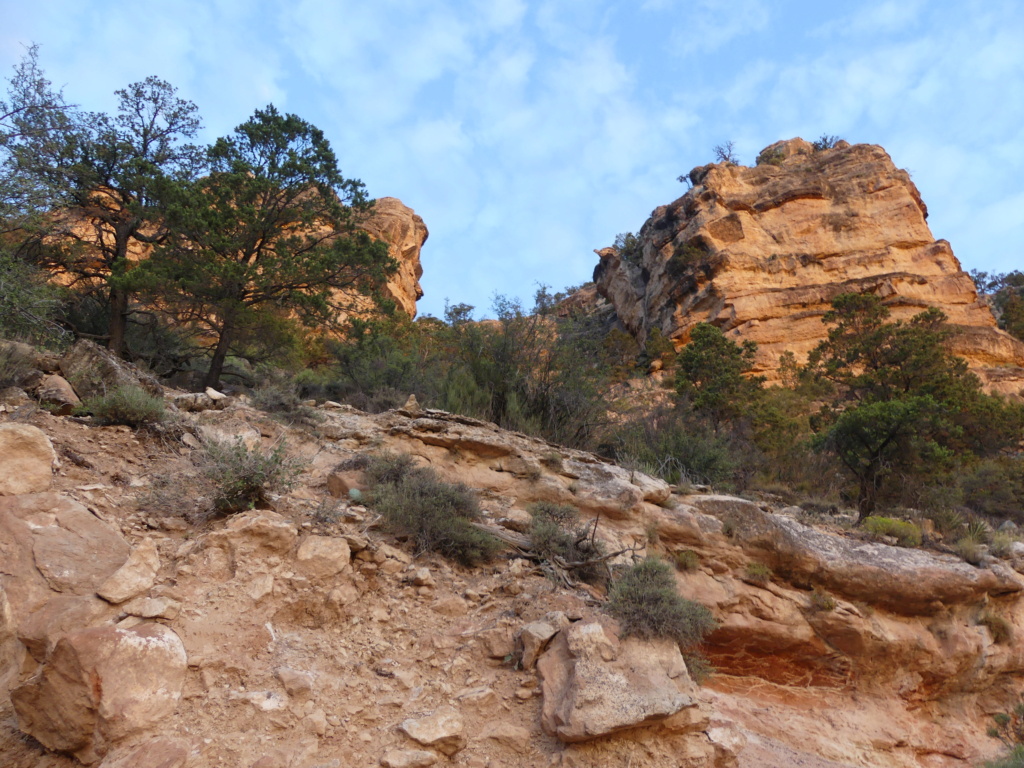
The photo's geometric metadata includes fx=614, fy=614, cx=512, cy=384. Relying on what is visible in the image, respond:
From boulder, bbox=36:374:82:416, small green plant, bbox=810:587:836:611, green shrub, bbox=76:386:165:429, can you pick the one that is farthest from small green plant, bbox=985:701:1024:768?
boulder, bbox=36:374:82:416

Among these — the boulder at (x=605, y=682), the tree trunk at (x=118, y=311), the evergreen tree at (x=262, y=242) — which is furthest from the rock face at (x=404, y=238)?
the boulder at (x=605, y=682)

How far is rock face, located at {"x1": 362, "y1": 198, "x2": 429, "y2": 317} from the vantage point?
3503 centimetres

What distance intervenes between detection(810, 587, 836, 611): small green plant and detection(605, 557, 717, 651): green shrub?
1673 millimetres

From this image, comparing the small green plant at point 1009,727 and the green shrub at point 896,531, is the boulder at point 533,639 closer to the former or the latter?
the green shrub at point 896,531

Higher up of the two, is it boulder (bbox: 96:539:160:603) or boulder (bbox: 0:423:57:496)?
boulder (bbox: 0:423:57:496)

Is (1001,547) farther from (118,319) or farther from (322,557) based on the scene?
(118,319)

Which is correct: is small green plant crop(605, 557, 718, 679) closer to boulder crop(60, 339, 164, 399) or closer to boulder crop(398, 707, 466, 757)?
boulder crop(398, 707, 466, 757)

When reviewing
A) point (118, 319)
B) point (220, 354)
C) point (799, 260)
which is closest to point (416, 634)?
point (220, 354)

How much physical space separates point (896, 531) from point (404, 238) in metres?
33.3

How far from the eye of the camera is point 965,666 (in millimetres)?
6395

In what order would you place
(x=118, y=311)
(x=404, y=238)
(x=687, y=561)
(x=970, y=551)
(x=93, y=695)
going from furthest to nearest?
(x=404, y=238), (x=118, y=311), (x=970, y=551), (x=687, y=561), (x=93, y=695)

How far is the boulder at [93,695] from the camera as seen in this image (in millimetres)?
2914

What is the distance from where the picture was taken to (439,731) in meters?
3.39

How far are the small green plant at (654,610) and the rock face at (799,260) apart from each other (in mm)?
23919
